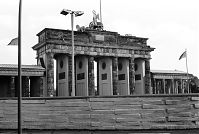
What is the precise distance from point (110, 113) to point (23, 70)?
46875 millimetres

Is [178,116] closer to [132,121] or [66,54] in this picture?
[132,121]

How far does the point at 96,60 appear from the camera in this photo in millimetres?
→ 75938

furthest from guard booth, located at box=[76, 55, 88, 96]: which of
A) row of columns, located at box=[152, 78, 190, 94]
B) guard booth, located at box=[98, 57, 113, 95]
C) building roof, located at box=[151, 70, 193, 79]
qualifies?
row of columns, located at box=[152, 78, 190, 94]

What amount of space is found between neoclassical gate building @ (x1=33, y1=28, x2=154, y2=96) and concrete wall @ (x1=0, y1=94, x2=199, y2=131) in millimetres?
44826

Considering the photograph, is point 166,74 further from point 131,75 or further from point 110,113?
point 110,113

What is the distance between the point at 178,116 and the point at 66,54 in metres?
52.0

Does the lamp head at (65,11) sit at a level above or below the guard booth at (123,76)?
above

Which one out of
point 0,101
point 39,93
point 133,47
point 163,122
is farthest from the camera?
point 133,47

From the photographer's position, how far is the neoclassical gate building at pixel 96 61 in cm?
6450

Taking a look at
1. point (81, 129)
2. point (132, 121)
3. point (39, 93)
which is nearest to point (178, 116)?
point (132, 121)

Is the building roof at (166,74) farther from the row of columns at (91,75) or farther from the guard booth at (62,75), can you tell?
the guard booth at (62,75)

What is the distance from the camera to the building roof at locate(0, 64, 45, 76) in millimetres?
59250

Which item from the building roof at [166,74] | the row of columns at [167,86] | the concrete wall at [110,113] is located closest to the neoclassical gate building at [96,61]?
the building roof at [166,74]

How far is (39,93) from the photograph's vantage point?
63219 mm
